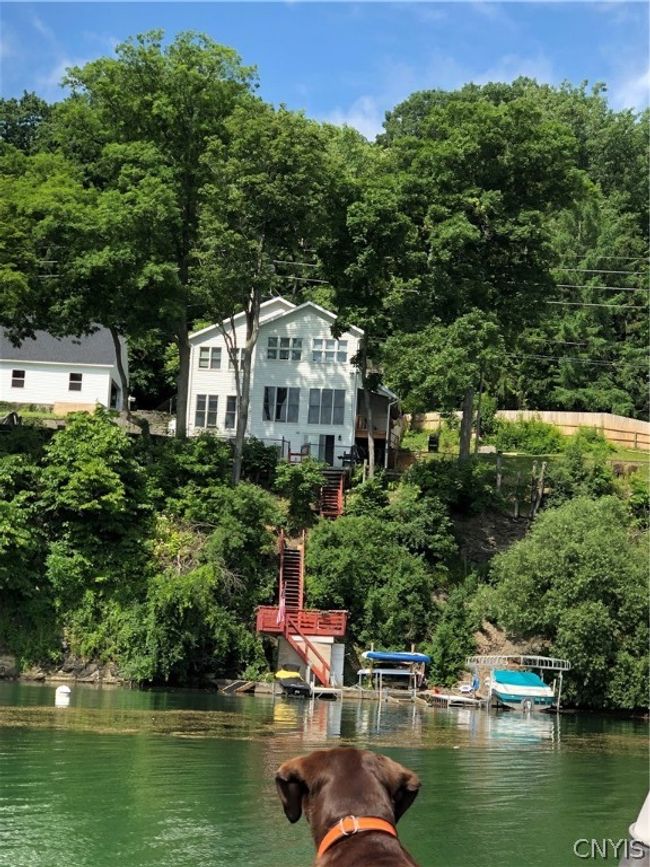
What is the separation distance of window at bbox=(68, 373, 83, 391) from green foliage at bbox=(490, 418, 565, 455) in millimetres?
22274

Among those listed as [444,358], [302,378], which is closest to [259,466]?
[302,378]

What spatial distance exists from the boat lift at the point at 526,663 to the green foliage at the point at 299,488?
9399 mm

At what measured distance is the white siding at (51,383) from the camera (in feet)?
210

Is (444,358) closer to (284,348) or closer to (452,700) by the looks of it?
(284,348)

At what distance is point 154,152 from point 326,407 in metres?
15.1

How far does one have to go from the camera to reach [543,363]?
73.9 meters

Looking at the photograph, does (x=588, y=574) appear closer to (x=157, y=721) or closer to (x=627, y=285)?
(x=157, y=721)

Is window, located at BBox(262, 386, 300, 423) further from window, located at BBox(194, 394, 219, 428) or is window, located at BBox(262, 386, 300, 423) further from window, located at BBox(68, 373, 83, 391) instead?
window, located at BBox(68, 373, 83, 391)

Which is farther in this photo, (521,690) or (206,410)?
(206,410)

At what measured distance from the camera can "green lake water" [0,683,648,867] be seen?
15969 millimetres

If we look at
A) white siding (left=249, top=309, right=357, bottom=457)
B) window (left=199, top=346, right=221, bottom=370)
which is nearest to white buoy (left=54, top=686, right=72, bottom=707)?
white siding (left=249, top=309, right=357, bottom=457)

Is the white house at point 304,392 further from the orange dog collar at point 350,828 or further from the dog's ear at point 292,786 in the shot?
the orange dog collar at point 350,828

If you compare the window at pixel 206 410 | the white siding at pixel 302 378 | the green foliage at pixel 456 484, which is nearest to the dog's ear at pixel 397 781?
the green foliage at pixel 456 484

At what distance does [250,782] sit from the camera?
2105 centimetres
